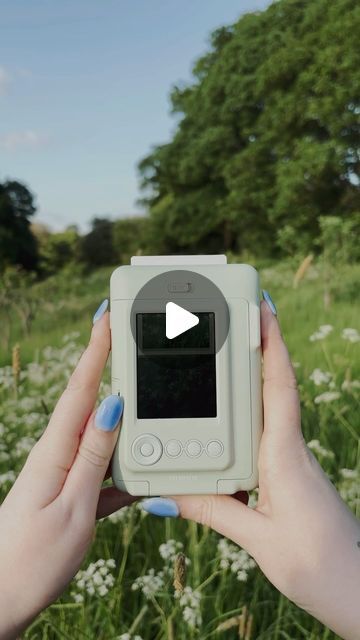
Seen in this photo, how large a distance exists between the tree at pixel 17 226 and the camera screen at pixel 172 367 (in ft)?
60.5

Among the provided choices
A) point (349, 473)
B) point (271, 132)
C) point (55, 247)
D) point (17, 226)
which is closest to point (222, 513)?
point (349, 473)

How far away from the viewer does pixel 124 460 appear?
1.54 m

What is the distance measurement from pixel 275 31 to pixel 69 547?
15.7 meters

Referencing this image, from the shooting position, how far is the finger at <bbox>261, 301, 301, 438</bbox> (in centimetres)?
146

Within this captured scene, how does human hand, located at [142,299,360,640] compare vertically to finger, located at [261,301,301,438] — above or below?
below

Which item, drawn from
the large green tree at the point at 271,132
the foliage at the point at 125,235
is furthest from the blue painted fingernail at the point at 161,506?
the foliage at the point at 125,235

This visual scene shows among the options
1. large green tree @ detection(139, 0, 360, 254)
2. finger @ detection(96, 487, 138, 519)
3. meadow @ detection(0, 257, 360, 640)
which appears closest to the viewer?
finger @ detection(96, 487, 138, 519)

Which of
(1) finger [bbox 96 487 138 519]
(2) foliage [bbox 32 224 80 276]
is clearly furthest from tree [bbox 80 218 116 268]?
(1) finger [bbox 96 487 138 519]

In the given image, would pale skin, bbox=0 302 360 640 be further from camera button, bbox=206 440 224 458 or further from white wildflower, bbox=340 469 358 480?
white wildflower, bbox=340 469 358 480

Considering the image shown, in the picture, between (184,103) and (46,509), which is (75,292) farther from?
(46,509)

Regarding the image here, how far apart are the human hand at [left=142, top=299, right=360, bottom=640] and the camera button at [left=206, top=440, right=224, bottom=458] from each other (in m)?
0.10

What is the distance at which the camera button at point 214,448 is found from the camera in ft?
5.09

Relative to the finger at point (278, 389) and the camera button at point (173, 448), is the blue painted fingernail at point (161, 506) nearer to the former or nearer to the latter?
the camera button at point (173, 448)
